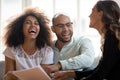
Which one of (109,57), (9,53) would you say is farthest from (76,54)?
(109,57)

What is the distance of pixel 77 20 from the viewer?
11.6 feet

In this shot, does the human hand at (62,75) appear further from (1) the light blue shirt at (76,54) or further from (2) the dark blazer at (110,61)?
(2) the dark blazer at (110,61)

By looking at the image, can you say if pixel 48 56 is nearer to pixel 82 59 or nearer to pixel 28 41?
pixel 28 41

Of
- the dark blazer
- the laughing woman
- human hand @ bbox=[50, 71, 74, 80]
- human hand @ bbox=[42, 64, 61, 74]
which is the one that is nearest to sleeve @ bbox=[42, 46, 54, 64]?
the laughing woman

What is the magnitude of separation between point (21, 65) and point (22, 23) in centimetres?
38

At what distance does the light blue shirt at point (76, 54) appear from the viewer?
2.14 m

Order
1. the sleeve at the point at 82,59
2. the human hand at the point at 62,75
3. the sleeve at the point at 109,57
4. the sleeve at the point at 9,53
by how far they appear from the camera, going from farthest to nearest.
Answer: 1. the sleeve at the point at 9,53
2. the sleeve at the point at 82,59
3. the human hand at the point at 62,75
4. the sleeve at the point at 109,57

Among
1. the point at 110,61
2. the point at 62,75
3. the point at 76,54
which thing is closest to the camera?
the point at 110,61

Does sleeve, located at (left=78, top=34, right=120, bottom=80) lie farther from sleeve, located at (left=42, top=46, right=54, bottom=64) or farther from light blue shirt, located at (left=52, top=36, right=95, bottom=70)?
sleeve, located at (left=42, top=46, right=54, bottom=64)

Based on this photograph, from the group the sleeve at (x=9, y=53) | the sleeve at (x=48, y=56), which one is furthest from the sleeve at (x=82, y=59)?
the sleeve at (x=9, y=53)

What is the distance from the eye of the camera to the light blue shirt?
2.14 m

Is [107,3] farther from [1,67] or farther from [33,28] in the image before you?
[1,67]

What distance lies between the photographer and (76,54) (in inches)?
90.8

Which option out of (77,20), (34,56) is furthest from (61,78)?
(77,20)
